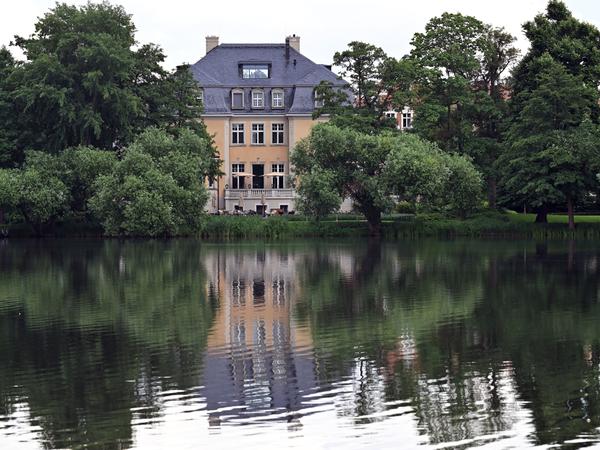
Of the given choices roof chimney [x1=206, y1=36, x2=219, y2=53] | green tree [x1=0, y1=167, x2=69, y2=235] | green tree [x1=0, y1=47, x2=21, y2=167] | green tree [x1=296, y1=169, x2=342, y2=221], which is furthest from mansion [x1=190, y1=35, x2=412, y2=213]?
green tree [x1=0, y1=167, x2=69, y2=235]

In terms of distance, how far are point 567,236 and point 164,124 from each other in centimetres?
2718

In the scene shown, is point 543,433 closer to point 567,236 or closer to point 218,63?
point 567,236

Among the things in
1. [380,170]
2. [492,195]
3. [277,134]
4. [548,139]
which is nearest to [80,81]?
[380,170]

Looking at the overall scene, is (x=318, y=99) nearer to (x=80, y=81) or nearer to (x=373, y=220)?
(x=373, y=220)

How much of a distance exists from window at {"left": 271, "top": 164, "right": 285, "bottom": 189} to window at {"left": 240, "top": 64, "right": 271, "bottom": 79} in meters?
7.29

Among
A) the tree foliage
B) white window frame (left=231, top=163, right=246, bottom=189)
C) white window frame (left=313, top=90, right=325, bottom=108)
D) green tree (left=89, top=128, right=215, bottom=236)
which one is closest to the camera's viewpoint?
green tree (left=89, top=128, right=215, bottom=236)

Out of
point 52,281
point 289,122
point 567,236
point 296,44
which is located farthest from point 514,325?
point 296,44

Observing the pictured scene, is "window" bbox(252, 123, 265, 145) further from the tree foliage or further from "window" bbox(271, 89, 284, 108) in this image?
the tree foliage

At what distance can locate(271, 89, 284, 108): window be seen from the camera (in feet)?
312

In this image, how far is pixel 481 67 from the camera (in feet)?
264

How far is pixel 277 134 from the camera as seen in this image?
9556 centimetres

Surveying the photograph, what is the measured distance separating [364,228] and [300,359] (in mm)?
53075

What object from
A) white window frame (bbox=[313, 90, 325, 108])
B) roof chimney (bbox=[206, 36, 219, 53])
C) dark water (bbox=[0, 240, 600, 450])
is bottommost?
dark water (bbox=[0, 240, 600, 450])

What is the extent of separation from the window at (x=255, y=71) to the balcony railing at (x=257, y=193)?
31.0 feet
